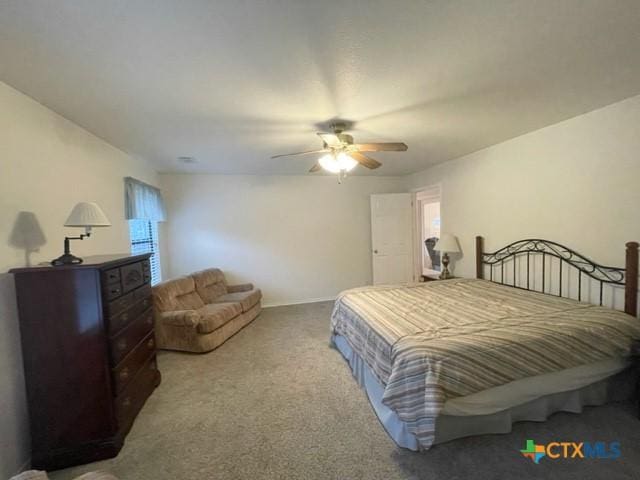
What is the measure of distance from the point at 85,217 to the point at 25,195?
1.33 ft

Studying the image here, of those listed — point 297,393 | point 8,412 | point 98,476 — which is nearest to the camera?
point 98,476

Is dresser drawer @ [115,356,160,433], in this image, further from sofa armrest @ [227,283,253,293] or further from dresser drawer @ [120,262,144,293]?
sofa armrest @ [227,283,253,293]

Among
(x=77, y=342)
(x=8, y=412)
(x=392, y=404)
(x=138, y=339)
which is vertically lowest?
(x=392, y=404)

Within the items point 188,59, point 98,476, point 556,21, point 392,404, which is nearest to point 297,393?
point 392,404

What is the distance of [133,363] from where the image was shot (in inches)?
84.7

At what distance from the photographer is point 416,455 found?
5.68 feet

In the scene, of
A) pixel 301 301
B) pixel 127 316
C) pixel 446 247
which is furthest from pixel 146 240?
pixel 446 247

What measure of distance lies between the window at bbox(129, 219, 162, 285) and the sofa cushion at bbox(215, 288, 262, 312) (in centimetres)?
107

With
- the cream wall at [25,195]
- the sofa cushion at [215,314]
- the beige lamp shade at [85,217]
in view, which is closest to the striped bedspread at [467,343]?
the sofa cushion at [215,314]

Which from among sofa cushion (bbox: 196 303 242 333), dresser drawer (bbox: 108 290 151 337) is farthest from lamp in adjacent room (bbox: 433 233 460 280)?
dresser drawer (bbox: 108 290 151 337)

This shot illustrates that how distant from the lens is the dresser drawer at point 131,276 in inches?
81.7

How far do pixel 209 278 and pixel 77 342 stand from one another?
259 centimetres

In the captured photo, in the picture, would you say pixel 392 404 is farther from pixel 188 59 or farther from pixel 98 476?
pixel 188 59

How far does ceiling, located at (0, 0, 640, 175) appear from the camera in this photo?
4.02 ft
